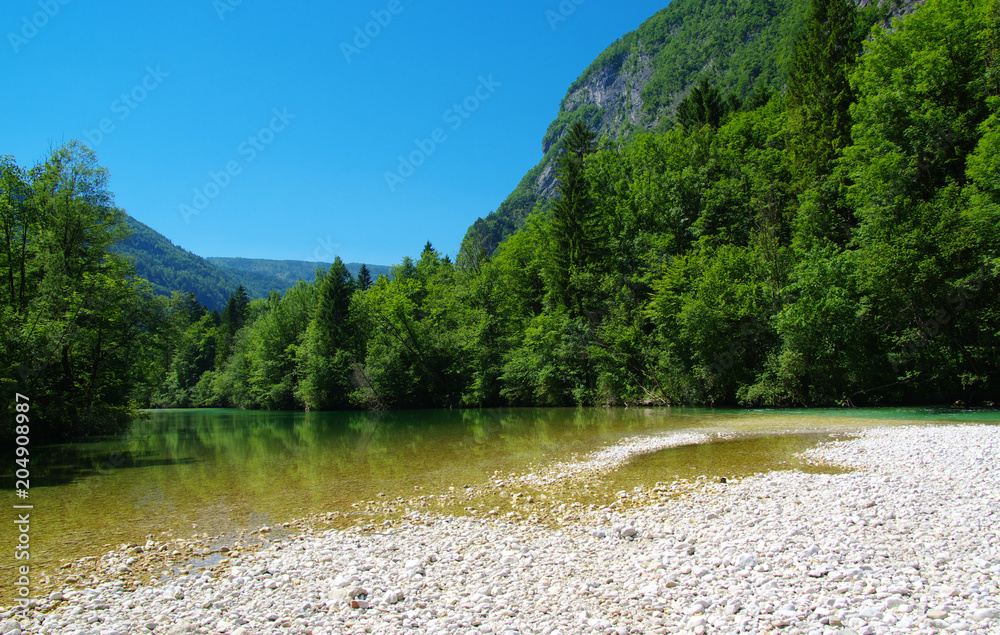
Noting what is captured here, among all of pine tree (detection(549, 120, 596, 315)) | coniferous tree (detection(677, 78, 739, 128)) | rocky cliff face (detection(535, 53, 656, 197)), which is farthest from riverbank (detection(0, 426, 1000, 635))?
rocky cliff face (detection(535, 53, 656, 197))

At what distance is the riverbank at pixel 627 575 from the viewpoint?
4.77 metres

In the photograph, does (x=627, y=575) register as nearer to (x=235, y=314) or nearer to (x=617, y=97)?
(x=235, y=314)

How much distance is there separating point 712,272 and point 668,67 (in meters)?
136

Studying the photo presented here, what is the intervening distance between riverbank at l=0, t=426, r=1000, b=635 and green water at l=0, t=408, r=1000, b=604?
2409mm

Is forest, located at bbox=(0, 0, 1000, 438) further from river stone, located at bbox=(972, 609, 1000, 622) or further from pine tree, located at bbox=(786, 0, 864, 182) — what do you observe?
river stone, located at bbox=(972, 609, 1000, 622)

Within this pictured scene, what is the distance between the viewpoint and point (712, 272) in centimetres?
2980

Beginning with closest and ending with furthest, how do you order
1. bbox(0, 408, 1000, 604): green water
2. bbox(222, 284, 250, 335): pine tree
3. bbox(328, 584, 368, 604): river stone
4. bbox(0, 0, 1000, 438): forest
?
bbox(328, 584, 368, 604): river stone < bbox(0, 408, 1000, 604): green water < bbox(0, 0, 1000, 438): forest < bbox(222, 284, 250, 335): pine tree

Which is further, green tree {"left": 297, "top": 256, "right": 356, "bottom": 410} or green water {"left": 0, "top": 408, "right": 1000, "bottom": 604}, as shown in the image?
green tree {"left": 297, "top": 256, "right": 356, "bottom": 410}

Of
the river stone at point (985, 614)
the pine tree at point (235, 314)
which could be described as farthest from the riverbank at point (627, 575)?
the pine tree at point (235, 314)

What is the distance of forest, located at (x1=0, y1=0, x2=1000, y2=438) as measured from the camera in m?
21.8

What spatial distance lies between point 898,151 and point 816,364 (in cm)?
1135

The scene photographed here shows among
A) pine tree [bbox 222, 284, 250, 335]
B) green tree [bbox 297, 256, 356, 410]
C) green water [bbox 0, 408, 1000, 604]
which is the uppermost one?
pine tree [bbox 222, 284, 250, 335]

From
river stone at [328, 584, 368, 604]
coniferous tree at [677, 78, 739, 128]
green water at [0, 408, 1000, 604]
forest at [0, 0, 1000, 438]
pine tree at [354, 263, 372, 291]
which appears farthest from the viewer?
pine tree at [354, 263, 372, 291]

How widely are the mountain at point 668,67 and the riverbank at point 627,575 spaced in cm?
8566
